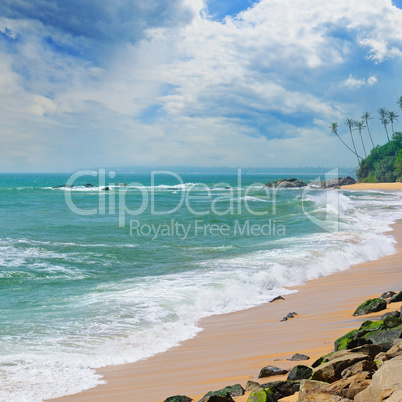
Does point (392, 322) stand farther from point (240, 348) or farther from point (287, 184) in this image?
point (287, 184)

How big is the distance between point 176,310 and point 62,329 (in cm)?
224

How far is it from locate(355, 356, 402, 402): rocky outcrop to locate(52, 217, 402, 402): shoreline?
991 millimetres

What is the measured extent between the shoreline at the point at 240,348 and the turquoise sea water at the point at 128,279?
1.16ft

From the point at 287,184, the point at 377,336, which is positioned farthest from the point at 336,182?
the point at 377,336

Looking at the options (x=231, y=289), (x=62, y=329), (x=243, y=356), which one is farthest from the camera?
(x=231, y=289)

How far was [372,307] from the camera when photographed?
680cm

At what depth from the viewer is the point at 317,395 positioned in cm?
350

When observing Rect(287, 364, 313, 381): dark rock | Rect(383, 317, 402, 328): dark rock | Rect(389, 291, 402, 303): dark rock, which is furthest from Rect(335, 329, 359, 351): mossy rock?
Rect(389, 291, 402, 303): dark rock

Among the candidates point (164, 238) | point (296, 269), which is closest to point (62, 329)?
point (296, 269)

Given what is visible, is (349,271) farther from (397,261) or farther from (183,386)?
(183,386)

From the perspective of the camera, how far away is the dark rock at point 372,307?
22.2ft

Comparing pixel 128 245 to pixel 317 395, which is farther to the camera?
pixel 128 245

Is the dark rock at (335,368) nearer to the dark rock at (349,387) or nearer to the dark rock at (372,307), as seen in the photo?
the dark rock at (349,387)

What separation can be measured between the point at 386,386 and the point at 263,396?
124 centimetres
